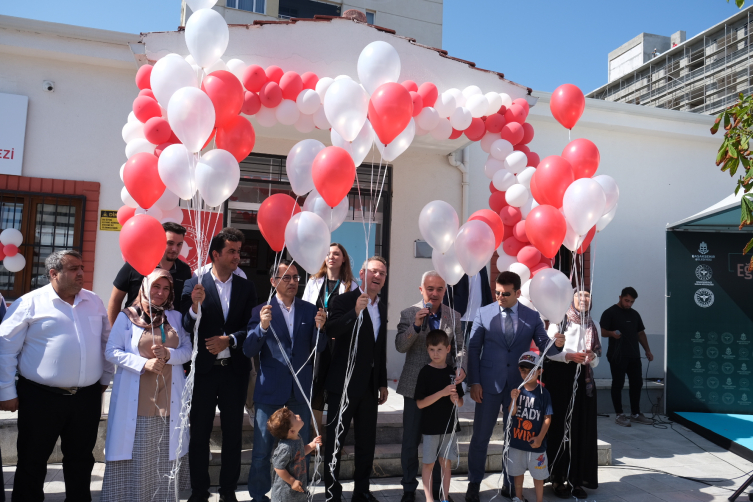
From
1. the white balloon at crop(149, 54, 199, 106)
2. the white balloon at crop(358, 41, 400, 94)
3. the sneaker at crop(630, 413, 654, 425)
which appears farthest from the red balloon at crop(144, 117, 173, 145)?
the sneaker at crop(630, 413, 654, 425)

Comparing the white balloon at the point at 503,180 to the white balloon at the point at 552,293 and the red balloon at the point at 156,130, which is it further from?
the red balloon at the point at 156,130

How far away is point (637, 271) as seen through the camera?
7719 mm

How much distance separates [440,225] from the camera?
11.6 feet

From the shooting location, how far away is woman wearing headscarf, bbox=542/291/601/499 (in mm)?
3934

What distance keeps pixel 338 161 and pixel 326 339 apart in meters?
1.19

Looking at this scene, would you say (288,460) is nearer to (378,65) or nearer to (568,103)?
(378,65)

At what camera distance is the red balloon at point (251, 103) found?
4.28 meters

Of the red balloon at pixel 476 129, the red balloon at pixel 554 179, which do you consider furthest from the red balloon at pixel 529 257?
the red balloon at pixel 476 129

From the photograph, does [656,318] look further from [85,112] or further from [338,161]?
[85,112]

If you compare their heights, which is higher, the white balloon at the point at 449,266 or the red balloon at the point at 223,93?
the red balloon at the point at 223,93

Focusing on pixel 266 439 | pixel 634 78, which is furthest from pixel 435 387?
pixel 634 78

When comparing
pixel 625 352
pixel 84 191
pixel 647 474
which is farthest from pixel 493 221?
pixel 84 191

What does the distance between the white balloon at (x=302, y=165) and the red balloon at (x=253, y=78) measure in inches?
41.4

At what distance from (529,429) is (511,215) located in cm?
219
